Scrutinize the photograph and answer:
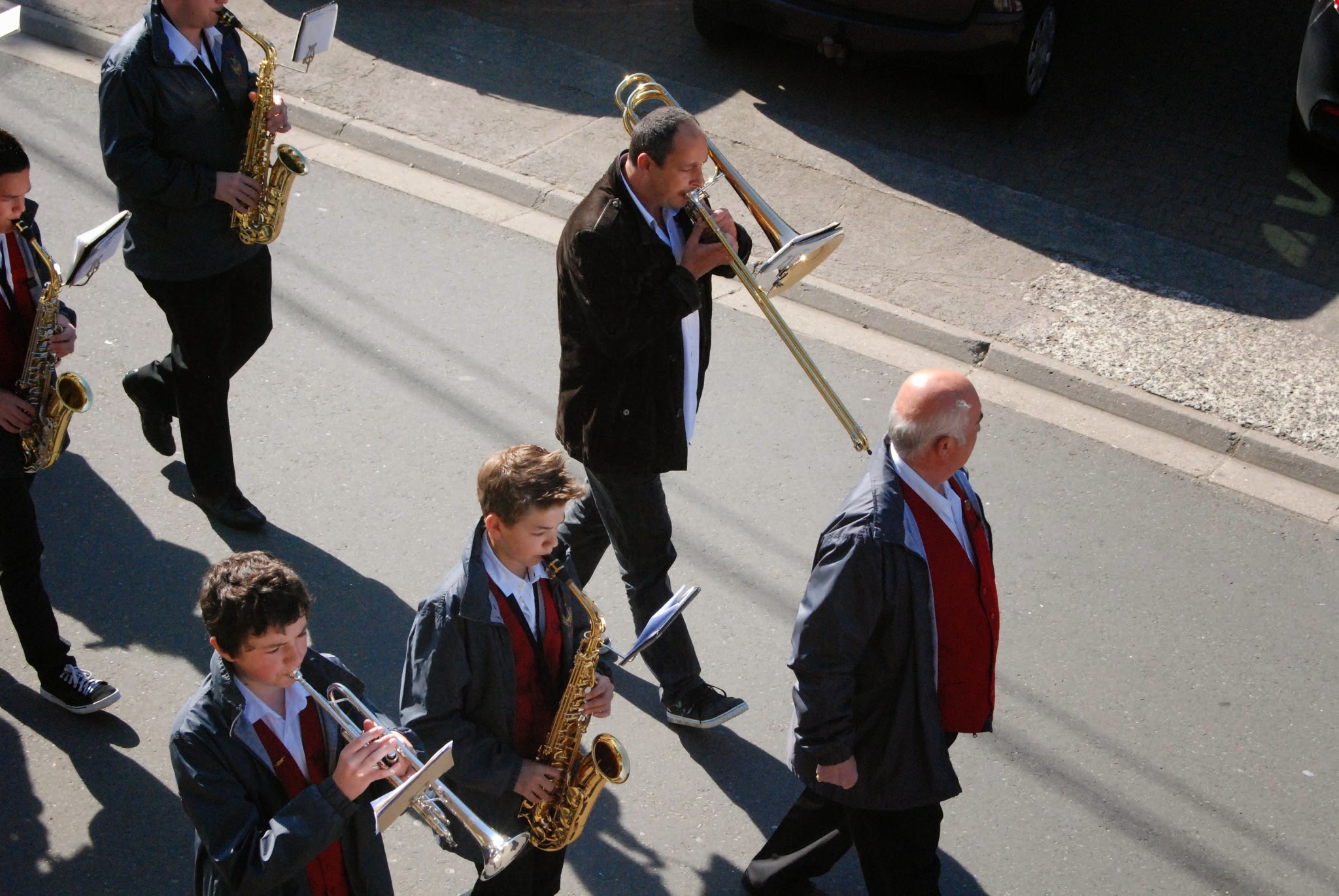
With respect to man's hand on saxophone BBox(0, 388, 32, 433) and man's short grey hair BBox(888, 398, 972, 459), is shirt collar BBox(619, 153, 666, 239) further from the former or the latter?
man's hand on saxophone BBox(0, 388, 32, 433)

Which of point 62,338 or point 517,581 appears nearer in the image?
point 517,581

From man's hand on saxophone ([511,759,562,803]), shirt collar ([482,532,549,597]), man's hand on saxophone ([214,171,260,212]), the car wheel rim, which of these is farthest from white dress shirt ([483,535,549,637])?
the car wheel rim

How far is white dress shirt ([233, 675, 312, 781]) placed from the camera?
2803mm

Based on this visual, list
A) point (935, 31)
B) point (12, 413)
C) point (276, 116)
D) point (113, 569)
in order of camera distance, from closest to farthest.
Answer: point (12, 413), point (276, 116), point (113, 569), point (935, 31)

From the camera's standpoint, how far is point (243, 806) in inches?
107

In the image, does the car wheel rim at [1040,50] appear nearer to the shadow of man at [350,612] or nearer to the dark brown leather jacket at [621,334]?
the dark brown leather jacket at [621,334]

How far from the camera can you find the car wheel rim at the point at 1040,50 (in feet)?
27.4

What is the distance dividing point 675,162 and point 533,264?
3.37 metres

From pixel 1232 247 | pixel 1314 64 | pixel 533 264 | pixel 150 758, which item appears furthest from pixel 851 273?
pixel 150 758

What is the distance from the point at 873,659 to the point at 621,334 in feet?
3.97

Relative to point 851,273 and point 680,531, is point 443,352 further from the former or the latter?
point 851,273

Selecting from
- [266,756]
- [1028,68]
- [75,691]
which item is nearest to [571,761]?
[266,756]

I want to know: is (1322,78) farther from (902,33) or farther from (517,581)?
(517,581)

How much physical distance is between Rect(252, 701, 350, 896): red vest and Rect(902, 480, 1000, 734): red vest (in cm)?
148
